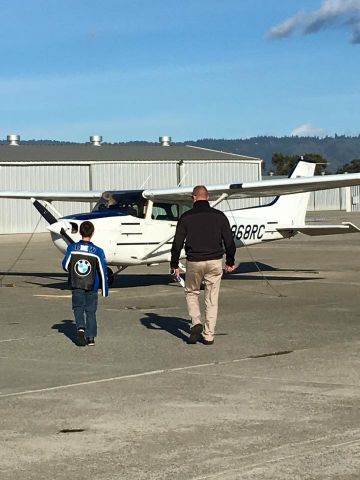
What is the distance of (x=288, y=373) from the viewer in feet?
30.3

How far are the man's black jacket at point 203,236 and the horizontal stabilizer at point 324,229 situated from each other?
894 cm

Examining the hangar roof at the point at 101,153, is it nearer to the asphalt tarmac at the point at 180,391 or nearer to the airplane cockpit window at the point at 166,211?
the airplane cockpit window at the point at 166,211

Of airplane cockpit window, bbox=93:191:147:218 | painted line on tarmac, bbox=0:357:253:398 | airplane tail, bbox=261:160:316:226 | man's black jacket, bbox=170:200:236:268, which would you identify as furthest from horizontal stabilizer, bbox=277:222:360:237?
painted line on tarmac, bbox=0:357:253:398

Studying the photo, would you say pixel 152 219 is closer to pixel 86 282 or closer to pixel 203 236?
pixel 86 282

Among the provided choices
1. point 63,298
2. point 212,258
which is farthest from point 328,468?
point 63,298

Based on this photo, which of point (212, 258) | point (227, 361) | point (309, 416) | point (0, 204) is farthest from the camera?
point (0, 204)

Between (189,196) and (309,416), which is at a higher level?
(189,196)

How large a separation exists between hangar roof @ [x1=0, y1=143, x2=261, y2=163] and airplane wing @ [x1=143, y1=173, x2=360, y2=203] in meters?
34.5

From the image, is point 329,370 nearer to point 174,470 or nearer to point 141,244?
point 174,470

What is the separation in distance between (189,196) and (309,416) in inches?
501

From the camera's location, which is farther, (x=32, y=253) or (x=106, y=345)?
(x=32, y=253)

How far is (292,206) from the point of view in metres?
22.7

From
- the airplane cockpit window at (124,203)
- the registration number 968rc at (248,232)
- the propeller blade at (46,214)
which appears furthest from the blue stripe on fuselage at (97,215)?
the registration number 968rc at (248,232)

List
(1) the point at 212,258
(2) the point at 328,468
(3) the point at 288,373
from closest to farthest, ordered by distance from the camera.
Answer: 1. (2) the point at 328,468
2. (3) the point at 288,373
3. (1) the point at 212,258
